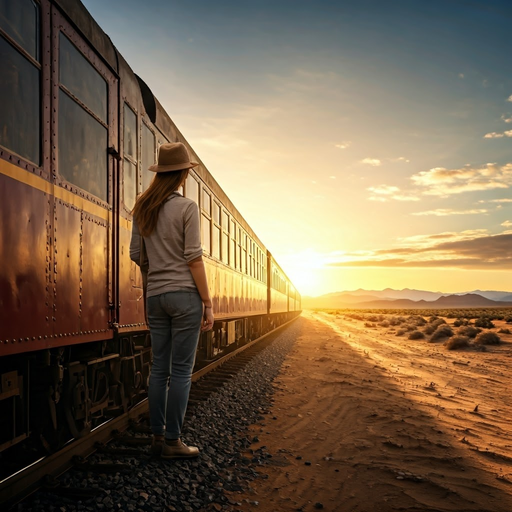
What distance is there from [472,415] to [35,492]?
5.52m

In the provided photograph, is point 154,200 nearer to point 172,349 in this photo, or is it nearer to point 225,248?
point 172,349

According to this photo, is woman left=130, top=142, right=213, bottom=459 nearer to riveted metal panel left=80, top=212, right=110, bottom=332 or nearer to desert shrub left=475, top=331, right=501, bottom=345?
riveted metal panel left=80, top=212, right=110, bottom=332

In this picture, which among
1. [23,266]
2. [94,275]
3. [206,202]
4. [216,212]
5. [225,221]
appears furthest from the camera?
[225,221]

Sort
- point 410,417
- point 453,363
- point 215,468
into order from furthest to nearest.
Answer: point 453,363 → point 410,417 → point 215,468

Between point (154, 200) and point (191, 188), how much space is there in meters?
3.85

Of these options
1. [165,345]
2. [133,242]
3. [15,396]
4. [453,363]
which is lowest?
[453,363]

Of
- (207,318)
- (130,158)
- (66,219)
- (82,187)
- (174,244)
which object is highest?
(130,158)

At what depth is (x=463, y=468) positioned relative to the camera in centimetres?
446

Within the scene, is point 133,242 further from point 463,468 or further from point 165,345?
point 463,468

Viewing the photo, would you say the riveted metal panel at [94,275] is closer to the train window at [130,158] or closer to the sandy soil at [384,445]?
the train window at [130,158]

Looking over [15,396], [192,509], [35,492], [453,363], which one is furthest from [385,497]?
[453,363]

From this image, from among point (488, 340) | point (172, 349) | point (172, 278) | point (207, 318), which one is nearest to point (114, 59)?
point (172, 278)

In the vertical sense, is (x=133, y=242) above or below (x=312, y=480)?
above

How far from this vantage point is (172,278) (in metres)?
3.66
